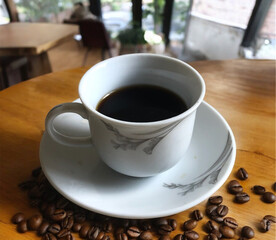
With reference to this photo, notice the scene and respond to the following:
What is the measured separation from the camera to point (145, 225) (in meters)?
0.49

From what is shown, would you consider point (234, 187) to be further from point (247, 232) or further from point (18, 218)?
point (18, 218)

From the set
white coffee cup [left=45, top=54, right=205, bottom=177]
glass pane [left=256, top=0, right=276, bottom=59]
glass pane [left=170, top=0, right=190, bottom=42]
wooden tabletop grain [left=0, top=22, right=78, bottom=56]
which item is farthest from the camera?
glass pane [left=170, top=0, right=190, bottom=42]

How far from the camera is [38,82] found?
856 mm

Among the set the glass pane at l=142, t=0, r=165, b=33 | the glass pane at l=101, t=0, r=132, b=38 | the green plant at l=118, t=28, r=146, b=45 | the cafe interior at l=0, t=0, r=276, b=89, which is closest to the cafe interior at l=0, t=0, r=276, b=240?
the cafe interior at l=0, t=0, r=276, b=89

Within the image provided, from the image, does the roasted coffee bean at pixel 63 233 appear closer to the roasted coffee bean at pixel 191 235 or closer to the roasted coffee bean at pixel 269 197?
the roasted coffee bean at pixel 191 235

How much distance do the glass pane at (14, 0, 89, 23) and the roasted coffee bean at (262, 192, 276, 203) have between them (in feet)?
10.9

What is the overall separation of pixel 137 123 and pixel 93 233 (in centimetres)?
21

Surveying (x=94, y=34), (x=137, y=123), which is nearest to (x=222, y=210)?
(x=137, y=123)

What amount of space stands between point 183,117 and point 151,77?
19cm

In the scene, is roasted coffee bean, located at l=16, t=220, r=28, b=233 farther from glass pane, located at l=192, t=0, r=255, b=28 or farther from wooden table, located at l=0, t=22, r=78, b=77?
glass pane, located at l=192, t=0, r=255, b=28

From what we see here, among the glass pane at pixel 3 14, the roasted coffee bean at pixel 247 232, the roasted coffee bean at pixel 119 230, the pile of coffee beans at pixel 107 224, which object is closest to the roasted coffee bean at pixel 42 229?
the pile of coffee beans at pixel 107 224

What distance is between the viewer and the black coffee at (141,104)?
541mm

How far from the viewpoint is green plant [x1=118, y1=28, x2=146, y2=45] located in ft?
9.41

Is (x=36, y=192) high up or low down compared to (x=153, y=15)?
up
